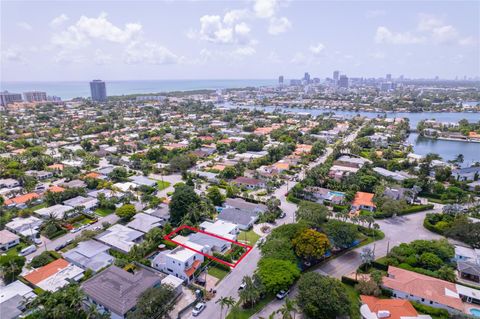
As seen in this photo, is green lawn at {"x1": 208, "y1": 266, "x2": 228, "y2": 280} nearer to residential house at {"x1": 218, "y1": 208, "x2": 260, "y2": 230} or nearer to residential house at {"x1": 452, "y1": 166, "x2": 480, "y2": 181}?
residential house at {"x1": 218, "y1": 208, "x2": 260, "y2": 230}

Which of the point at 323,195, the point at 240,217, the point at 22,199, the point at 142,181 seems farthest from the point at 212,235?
the point at 22,199

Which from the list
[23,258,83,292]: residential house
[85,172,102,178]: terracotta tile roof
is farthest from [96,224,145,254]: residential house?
[85,172,102,178]: terracotta tile roof

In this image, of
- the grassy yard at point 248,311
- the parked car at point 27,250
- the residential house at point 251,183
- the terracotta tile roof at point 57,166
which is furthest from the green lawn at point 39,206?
the grassy yard at point 248,311

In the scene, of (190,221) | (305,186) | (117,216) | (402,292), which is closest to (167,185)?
(117,216)

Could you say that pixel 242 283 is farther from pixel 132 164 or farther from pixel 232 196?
pixel 132 164

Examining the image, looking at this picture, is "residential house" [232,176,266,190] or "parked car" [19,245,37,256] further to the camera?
"residential house" [232,176,266,190]

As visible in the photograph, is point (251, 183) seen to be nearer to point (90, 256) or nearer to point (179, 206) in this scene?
point (179, 206)
